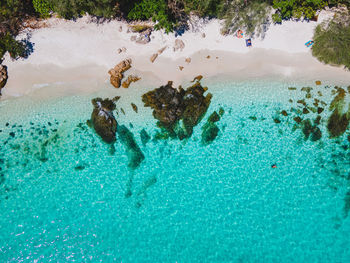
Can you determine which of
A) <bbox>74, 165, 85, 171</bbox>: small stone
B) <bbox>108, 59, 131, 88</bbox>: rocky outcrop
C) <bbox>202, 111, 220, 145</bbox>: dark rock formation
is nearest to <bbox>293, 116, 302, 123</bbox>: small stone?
<bbox>202, 111, 220, 145</bbox>: dark rock formation

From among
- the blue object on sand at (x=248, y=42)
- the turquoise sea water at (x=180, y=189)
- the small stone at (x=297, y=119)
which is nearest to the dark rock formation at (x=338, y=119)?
the turquoise sea water at (x=180, y=189)

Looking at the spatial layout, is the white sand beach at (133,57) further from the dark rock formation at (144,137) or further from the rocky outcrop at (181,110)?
the dark rock formation at (144,137)

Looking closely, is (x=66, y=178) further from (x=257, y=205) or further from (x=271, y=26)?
(x=271, y=26)

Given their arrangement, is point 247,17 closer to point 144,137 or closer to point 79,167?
point 144,137

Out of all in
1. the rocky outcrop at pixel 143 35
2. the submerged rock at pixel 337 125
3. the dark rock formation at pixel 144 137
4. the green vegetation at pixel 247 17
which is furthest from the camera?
the rocky outcrop at pixel 143 35

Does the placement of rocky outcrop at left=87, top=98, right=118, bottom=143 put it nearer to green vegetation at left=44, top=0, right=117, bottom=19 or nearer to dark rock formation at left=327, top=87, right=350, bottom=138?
green vegetation at left=44, top=0, right=117, bottom=19

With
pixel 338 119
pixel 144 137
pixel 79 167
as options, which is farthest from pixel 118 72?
pixel 338 119
